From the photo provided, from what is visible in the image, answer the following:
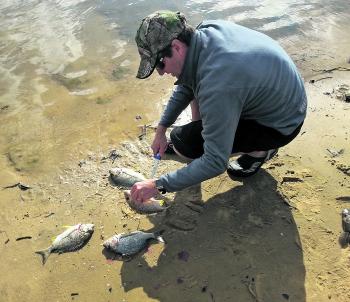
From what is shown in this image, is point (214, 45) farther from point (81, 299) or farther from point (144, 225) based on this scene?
point (81, 299)

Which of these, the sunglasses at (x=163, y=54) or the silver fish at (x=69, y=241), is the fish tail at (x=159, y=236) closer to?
the silver fish at (x=69, y=241)

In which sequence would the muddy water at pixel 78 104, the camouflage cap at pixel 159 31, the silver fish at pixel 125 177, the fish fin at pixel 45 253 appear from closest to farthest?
the camouflage cap at pixel 159 31, the muddy water at pixel 78 104, the fish fin at pixel 45 253, the silver fish at pixel 125 177

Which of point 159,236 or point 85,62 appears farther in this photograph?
point 85,62

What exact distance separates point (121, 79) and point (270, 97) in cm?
393

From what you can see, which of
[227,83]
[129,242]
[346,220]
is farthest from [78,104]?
[346,220]

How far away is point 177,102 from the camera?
14.1 ft

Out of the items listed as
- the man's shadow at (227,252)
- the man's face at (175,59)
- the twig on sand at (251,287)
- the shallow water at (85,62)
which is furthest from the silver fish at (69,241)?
the man's face at (175,59)

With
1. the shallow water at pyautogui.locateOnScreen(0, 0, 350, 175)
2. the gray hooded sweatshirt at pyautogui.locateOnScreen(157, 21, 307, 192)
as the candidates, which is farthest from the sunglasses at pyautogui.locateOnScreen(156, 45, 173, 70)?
the shallow water at pyautogui.locateOnScreen(0, 0, 350, 175)

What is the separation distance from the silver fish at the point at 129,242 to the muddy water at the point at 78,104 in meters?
0.12

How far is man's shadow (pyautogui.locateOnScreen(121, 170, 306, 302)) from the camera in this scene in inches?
143

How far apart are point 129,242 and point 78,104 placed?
9.91ft

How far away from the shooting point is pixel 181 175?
3514 millimetres

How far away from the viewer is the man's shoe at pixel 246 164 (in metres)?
4.48

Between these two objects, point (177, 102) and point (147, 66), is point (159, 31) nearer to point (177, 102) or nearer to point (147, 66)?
point (147, 66)
